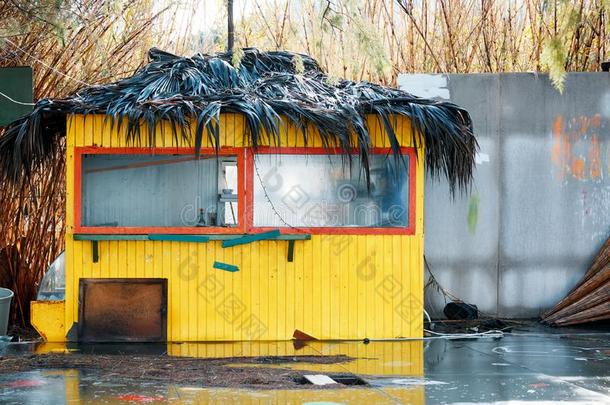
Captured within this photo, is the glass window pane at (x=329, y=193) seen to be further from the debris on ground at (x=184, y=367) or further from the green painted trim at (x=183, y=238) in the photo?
the debris on ground at (x=184, y=367)

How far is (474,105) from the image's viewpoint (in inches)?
499

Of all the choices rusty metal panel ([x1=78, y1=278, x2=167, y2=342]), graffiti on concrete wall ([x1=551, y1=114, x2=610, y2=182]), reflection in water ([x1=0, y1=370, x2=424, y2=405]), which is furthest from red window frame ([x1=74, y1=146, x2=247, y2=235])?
graffiti on concrete wall ([x1=551, y1=114, x2=610, y2=182])

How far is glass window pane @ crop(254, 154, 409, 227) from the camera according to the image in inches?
420

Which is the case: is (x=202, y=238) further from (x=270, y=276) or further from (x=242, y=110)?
(x=242, y=110)

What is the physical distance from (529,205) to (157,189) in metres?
4.81

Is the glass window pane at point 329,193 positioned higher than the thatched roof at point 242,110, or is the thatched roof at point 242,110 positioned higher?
the thatched roof at point 242,110

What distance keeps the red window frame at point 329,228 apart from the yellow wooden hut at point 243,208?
1 cm

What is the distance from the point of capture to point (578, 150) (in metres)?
12.6

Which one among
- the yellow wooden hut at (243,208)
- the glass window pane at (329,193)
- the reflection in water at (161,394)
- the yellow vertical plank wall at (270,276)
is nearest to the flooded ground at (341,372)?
the reflection in water at (161,394)

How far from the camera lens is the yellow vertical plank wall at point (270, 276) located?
1045 centimetres

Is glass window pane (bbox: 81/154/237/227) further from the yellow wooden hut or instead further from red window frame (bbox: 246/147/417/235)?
red window frame (bbox: 246/147/417/235)

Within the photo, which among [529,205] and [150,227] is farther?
[529,205]

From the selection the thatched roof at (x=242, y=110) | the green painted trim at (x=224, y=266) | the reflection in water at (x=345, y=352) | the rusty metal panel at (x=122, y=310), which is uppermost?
the thatched roof at (x=242, y=110)

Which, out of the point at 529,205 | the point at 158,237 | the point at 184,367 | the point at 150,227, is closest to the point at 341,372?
the point at 184,367
